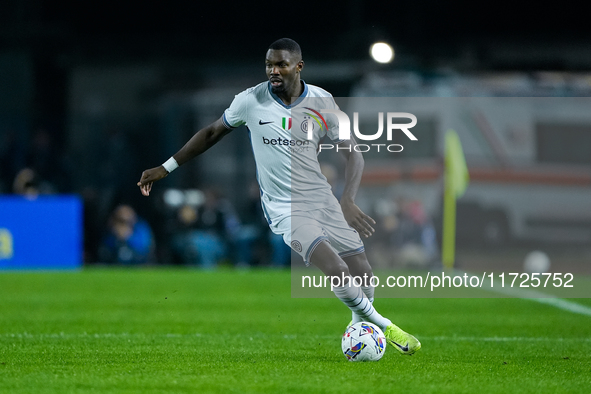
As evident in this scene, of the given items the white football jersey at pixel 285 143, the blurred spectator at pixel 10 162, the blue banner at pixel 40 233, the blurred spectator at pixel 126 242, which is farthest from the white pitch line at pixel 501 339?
the blurred spectator at pixel 10 162

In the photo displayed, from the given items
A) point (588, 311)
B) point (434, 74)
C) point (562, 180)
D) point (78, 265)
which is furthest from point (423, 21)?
point (588, 311)

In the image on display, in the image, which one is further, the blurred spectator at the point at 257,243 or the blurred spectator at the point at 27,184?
the blurred spectator at the point at 257,243

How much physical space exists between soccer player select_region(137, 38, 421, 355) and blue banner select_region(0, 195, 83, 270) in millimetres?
10754

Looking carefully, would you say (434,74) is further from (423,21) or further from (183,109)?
(423,21)

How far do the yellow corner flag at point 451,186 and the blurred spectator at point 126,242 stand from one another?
5693 millimetres

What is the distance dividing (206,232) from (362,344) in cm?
1196

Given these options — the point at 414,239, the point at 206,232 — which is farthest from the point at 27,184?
the point at 414,239

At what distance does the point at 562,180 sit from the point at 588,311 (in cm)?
998

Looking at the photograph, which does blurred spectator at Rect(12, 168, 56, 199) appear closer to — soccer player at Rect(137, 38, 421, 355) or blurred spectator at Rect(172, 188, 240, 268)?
blurred spectator at Rect(172, 188, 240, 268)

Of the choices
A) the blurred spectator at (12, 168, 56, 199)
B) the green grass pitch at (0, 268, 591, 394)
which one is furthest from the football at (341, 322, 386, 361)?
the blurred spectator at (12, 168, 56, 199)

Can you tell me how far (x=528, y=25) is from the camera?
3005 centimetres

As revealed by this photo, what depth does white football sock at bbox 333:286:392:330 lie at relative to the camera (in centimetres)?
628

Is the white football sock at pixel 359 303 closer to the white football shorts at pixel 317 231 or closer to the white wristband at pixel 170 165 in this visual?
the white football shorts at pixel 317 231

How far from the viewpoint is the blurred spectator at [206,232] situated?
17.9m
